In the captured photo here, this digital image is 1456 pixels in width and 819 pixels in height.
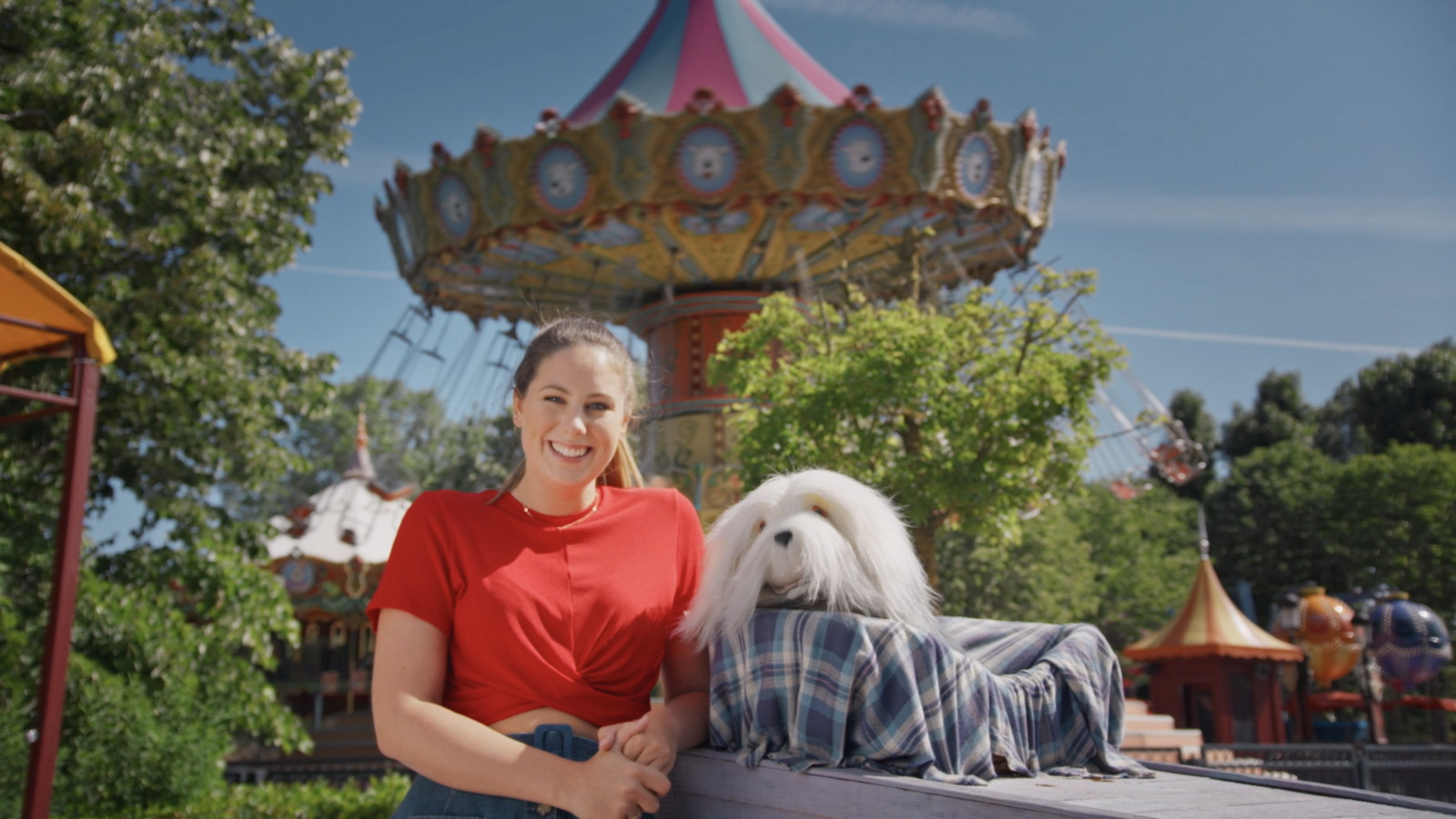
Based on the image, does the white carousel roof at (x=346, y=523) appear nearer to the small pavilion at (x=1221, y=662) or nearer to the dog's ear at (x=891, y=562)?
the small pavilion at (x=1221, y=662)

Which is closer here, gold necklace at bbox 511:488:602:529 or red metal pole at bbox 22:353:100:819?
gold necklace at bbox 511:488:602:529

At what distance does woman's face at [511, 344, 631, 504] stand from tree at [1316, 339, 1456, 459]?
32679 millimetres

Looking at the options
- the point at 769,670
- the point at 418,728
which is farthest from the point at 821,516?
the point at 418,728

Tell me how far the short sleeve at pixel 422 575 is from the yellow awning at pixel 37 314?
340 cm

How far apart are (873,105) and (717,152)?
173 centimetres

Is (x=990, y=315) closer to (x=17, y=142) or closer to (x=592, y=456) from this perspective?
(x=17, y=142)

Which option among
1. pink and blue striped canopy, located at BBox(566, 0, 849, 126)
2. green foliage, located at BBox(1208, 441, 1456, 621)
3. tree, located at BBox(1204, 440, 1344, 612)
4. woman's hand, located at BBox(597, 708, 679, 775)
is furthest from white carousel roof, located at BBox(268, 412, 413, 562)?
green foliage, located at BBox(1208, 441, 1456, 621)

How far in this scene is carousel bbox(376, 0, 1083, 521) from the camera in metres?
12.1

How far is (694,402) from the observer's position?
44.9 ft

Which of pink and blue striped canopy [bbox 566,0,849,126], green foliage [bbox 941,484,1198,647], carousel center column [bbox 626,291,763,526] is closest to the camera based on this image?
carousel center column [bbox 626,291,763,526]

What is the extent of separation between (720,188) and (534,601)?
10.5m

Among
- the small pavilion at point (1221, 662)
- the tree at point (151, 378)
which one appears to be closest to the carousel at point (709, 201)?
the tree at point (151, 378)

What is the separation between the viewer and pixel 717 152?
39.6 feet

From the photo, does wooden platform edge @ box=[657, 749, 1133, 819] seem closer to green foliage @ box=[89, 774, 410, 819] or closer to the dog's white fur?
the dog's white fur
